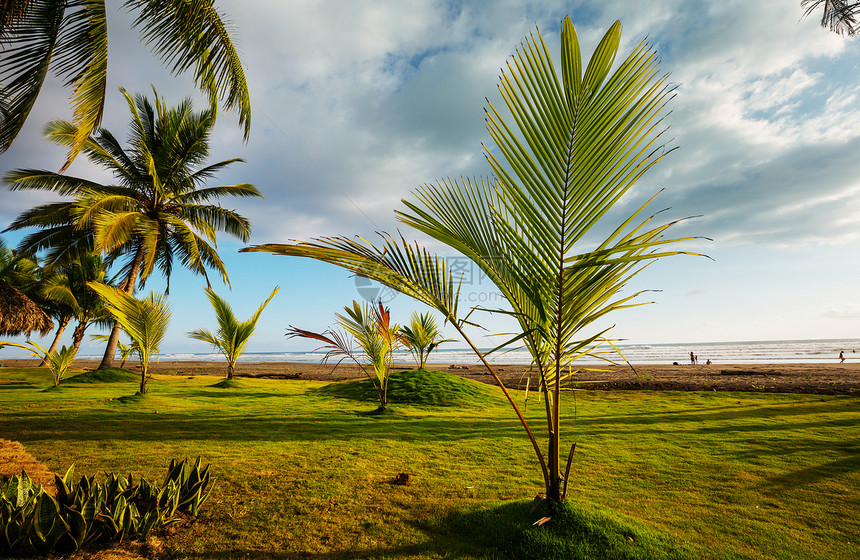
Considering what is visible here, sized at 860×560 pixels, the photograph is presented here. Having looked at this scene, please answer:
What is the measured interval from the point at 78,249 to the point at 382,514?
21192 mm

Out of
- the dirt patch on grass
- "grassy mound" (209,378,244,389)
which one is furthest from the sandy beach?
the dirt patch on grass

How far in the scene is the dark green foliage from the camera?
2.03 meters

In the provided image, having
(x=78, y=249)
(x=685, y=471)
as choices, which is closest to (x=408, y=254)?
(x=685, y=471)

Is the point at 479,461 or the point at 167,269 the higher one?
the point at 167,269

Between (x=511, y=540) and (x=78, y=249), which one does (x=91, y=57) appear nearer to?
(x=511, y=540)

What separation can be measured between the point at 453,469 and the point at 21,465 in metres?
4.16

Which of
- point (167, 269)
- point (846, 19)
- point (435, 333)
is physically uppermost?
point (846, 19)

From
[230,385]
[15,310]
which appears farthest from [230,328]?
[15,310]

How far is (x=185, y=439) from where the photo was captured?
5070mm

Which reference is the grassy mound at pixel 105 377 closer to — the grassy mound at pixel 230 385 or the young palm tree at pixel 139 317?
the grassy mound at pixel 230 385

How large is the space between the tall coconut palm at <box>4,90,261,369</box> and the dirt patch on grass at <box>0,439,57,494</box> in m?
10.5

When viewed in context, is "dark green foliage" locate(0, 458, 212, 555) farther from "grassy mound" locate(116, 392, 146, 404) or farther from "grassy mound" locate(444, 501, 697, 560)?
"grassy mound" locate(116, 392, 146, 404)

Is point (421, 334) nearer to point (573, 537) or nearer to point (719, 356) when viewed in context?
point (573, 537)

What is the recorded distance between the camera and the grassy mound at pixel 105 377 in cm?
1180
